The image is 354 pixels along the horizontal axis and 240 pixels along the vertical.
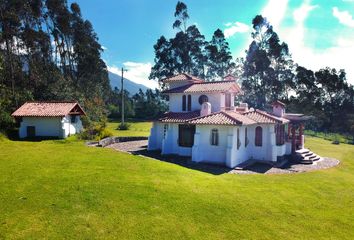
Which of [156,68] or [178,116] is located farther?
[156,68]

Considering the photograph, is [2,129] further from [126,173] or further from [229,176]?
[229,176]

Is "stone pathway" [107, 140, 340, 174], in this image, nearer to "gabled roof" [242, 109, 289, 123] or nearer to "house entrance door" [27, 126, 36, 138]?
"gabled roof" [242, 109, 289, 123]

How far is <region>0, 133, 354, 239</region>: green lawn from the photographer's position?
10172mm

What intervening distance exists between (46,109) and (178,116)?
52.1 feet

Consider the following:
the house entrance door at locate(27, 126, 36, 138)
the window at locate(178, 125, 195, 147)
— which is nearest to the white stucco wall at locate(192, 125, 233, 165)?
the window at locate(178, 125, 195, 147)

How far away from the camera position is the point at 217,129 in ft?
72.6

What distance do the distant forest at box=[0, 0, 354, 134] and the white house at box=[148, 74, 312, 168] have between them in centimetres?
2088

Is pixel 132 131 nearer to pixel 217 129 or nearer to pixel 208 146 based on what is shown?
pixel 208 146

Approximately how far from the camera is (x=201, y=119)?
75.9ft

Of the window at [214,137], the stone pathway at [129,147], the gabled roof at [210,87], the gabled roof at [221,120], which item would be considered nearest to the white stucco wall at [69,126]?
the stone pathway at [129,147]

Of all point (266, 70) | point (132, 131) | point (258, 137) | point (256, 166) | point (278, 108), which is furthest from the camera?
point (266, 70)

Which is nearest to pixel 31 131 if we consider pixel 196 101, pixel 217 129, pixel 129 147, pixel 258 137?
pixel 129 147

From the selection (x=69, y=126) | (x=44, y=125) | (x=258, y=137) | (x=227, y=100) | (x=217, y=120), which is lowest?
(x=258, y=137)

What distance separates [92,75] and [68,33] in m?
9.98
